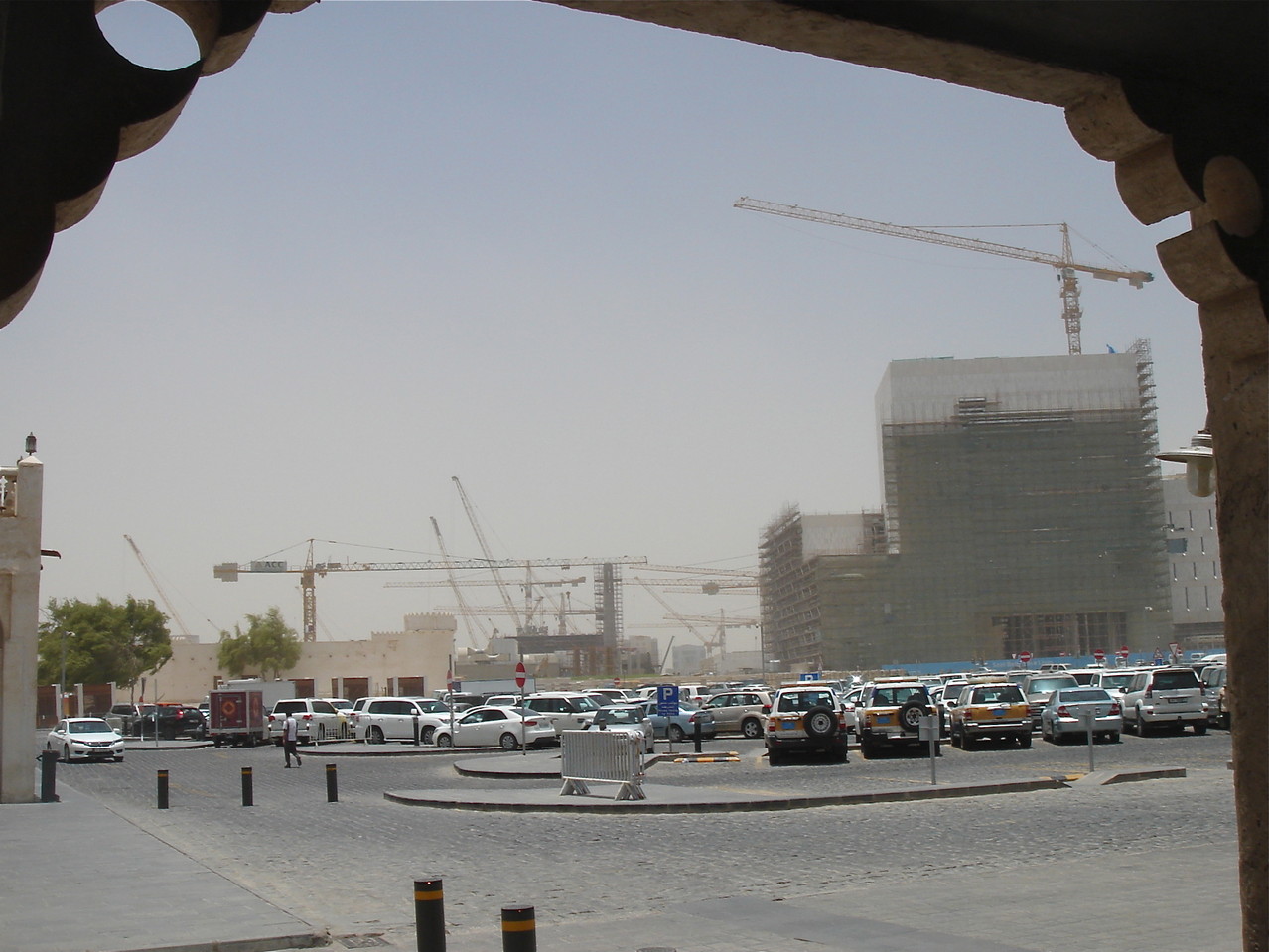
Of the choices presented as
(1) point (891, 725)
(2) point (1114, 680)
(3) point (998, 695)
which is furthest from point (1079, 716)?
(2) point (1114, 680)

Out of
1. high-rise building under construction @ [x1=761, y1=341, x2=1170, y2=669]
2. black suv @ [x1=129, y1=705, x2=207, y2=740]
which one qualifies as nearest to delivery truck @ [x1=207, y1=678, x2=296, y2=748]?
black suv @ [x1=129, y1=705, x2=207, y2=740]

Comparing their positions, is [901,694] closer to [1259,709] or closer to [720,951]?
[720,951]

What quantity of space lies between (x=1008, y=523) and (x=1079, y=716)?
87158mm

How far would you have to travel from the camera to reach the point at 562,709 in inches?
1650

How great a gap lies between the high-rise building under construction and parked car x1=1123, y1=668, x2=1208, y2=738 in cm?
8153

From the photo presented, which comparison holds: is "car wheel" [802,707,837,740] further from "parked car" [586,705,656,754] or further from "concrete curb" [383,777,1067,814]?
"concrete curb" [383,777,1067,814]

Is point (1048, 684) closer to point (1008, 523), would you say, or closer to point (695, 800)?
point (695, 800)

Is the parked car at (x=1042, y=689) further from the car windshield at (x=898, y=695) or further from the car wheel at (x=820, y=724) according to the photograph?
the car wheel at (x=820, y=724)

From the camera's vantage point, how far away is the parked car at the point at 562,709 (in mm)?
40750

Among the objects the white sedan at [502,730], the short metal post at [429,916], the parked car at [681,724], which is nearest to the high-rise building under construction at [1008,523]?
the parked car at [681,724]

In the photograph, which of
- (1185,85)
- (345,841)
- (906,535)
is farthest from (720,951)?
(906,535)

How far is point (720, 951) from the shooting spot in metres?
9.04

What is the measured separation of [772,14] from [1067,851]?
36.2 ft

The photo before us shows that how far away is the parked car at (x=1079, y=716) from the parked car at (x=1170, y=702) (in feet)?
3.47
